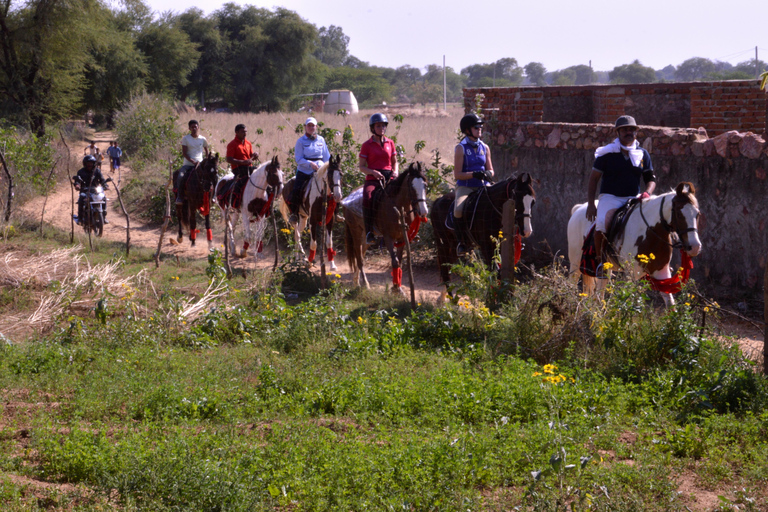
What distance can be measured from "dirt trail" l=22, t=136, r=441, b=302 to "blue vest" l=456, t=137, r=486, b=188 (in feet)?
4.75

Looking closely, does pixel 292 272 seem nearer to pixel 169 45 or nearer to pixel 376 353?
pixel 376 353

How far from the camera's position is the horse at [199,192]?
1341 cm

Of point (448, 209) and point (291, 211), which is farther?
point (291, 211)

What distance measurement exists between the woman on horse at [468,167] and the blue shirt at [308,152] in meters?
3.58

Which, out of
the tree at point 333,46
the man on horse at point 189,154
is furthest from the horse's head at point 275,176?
the tree at point 333,46

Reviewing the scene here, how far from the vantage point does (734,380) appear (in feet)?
18.2

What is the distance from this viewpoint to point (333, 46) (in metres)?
116

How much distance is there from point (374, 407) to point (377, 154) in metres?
5.35

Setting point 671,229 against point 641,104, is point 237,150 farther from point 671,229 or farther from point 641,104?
point 671,229

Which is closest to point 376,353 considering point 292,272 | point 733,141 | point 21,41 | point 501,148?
point 292,272

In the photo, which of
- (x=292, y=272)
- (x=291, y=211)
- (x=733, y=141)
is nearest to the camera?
(x=733, y=141)

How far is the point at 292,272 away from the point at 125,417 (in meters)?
5.15

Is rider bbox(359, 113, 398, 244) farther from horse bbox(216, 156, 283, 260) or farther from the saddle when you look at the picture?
the saddle

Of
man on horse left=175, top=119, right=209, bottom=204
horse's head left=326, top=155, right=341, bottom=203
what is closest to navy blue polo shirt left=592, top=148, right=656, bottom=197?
horse's head left=326, top=155, right=341, bottom=203
